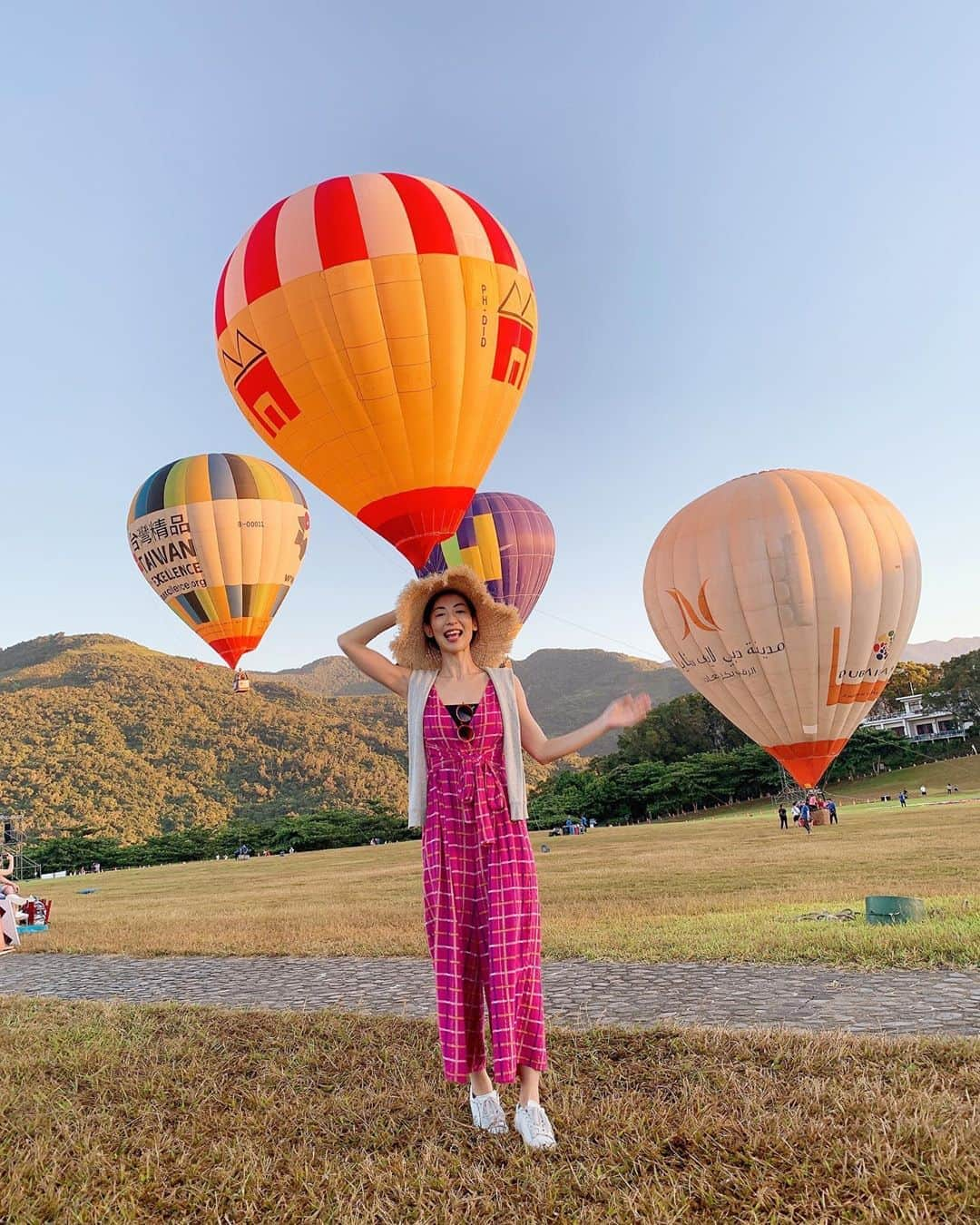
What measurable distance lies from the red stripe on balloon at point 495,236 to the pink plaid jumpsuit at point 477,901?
1077 cm

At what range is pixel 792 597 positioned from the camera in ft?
71.5

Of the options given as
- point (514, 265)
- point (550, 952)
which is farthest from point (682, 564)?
point (550, 952)

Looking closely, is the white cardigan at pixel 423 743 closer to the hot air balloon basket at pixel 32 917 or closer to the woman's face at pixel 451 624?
the woman's face at pixel 451 624

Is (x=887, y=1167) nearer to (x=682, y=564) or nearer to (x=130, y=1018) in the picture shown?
(x=130, y=1018)

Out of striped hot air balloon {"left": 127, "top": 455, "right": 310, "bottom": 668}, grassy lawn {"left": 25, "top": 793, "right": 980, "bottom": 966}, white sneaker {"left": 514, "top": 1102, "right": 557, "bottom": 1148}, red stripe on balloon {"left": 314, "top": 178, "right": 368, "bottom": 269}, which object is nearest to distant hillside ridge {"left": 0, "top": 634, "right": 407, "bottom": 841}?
striped hot air balloon {"left": 127, "top": 455, "right": 310, "bottom": 668}

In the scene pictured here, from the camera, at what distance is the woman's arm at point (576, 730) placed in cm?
390

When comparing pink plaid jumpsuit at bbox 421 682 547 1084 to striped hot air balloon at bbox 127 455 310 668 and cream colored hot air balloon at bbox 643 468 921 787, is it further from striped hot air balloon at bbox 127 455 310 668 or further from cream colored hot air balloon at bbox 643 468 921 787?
striped hot air balloon at bbox 127 455 310 668

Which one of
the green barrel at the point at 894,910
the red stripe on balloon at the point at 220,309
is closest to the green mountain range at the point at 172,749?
the red stripe on balloon at the point at 220,309

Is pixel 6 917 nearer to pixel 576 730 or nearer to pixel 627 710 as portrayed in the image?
pixel 576 730

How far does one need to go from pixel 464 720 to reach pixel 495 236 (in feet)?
36.5

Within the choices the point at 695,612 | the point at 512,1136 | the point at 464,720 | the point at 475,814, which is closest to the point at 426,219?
the point at 464,720

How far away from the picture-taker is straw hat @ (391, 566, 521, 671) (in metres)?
4.08

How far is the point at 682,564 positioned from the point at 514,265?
11511 mm

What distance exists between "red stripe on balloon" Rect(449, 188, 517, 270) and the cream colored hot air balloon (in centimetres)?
1128
